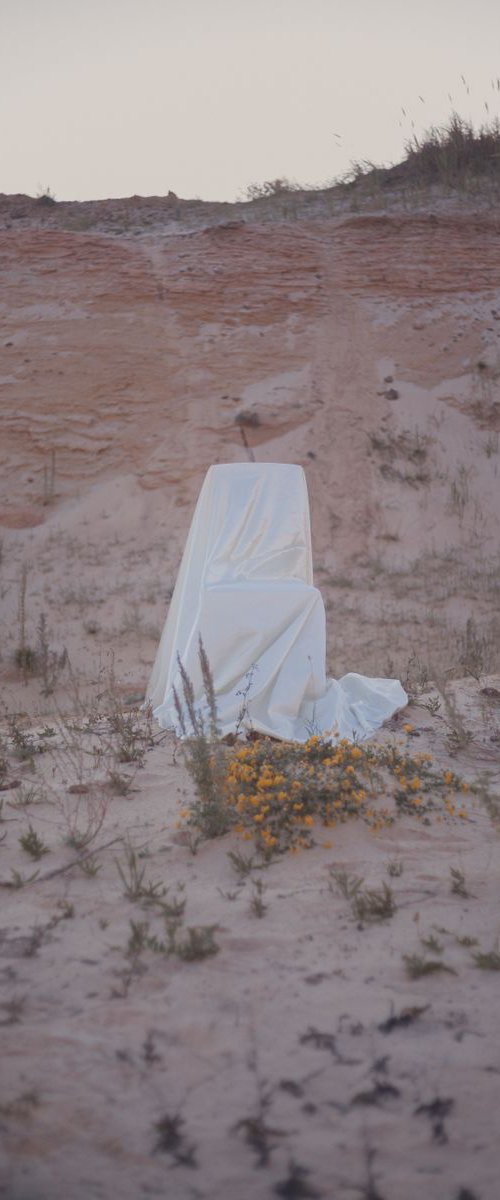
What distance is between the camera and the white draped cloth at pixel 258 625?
14.2 ft

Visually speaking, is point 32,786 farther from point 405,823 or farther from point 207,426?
point 207,426

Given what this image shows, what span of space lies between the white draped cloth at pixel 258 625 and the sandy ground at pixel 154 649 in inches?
14.9

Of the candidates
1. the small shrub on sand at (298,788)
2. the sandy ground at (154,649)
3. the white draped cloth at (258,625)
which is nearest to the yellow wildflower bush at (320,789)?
the small shrub on sand at (298,788)

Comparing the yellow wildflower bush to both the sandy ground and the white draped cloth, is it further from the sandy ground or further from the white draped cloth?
the white draped cloth

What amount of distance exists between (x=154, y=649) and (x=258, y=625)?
395 cm

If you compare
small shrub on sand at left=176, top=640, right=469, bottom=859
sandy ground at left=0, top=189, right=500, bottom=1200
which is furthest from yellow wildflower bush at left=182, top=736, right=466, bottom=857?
sandy ground at left=0, top=189, right=500, bottom=1200

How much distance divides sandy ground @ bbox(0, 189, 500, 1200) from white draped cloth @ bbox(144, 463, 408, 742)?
1.24ft

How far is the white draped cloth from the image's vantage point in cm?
434

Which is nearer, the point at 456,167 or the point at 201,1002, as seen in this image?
the point at 201,1002

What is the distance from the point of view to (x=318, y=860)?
2.84 m

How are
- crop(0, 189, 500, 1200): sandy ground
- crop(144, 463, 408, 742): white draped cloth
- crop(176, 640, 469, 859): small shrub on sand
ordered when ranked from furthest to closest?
crop(144, 463, 408, 742): white draped cloth < crop(176, 640, 469, 859): small shrub on sand < crop(0, 189, 500, 1200): sandy ground

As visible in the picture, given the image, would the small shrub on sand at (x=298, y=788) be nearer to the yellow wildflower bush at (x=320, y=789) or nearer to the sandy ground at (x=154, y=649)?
the yellow wildflower bush at (x=320, y=789)

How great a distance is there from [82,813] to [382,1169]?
1966 millimetres

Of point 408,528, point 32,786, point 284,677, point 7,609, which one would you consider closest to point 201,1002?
point 32,786
